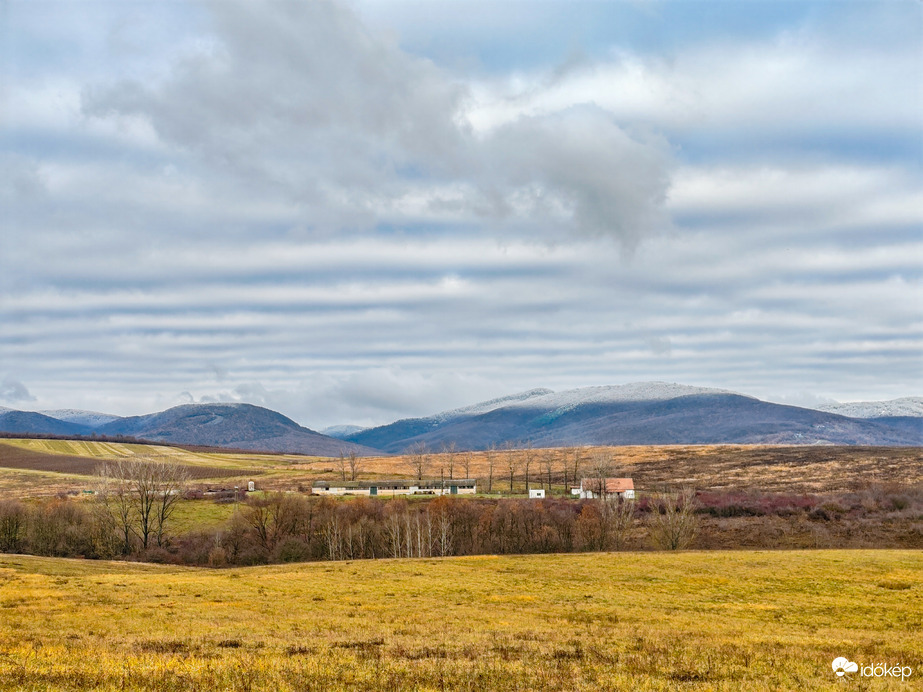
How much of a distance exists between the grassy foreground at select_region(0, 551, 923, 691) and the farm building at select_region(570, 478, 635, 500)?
101853mm

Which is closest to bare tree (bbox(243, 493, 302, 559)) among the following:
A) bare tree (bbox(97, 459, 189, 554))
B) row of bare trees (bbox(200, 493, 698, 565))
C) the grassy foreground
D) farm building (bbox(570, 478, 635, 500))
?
row of bare trees (bbox(200, 493, 698, 565))

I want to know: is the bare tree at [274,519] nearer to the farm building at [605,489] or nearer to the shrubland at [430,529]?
the shrubland at [430,529]

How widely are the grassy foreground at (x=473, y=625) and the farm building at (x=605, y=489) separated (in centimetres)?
10185

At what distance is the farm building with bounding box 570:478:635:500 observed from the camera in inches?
6978

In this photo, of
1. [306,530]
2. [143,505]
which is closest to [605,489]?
[306,530]

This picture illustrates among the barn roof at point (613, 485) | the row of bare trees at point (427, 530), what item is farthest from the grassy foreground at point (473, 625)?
the barn roof at point (613, 485)

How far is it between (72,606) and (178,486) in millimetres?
119522

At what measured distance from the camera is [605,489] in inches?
7087

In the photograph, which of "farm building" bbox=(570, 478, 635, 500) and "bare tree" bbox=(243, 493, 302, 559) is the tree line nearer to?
"bare tree" bbox=(243, 493, 302, 559)

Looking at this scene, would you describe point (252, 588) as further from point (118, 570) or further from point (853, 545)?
point (853, 545)

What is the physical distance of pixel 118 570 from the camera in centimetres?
7781

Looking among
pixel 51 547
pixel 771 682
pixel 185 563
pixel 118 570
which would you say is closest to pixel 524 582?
pixel 771 682

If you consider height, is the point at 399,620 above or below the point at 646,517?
above

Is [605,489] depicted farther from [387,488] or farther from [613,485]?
[387,488]
